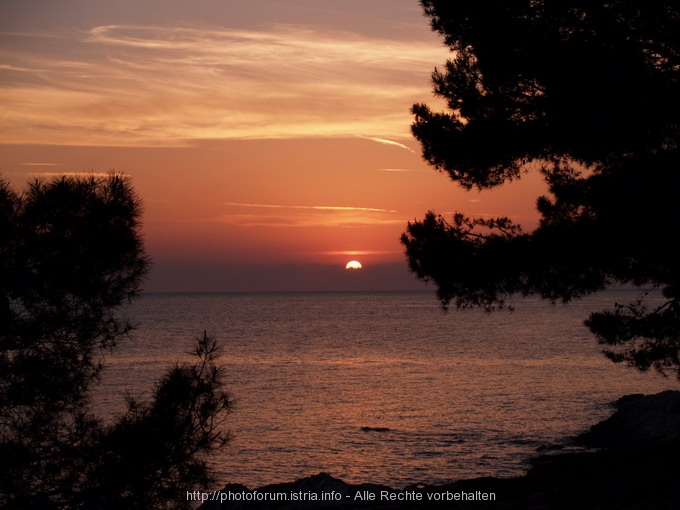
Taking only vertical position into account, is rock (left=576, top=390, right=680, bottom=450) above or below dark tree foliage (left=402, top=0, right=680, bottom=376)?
below

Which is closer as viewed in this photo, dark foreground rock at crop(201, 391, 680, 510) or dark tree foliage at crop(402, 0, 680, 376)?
dark foreground rock at crop(201, 391, 680, 510)

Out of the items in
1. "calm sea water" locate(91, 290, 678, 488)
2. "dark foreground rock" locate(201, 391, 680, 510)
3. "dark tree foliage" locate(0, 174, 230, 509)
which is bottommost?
"calm sea water" locate(91, 290, 678, 488)

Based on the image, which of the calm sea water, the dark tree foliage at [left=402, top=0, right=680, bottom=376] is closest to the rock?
the calm sea water

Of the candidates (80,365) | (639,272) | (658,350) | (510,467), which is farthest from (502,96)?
(510,467)

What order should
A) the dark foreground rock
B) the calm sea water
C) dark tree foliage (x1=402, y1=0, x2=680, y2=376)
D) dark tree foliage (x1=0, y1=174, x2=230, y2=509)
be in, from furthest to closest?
the calm sea water < dark tree foliage (x1=402, y1=0, x2=680, y2=376) < dark tree foliage (x1=0, y1=174, x2=230, y2=509) < the dark foreground rock

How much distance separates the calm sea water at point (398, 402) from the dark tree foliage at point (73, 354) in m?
6.57

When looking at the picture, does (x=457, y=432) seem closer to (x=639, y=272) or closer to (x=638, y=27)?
(x=639, y=272)

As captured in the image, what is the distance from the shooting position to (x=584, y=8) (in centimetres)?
1136

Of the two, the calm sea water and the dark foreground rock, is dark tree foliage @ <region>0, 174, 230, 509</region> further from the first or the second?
the calm sea water

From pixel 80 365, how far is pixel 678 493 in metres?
7.70

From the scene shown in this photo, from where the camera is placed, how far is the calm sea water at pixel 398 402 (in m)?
25.1

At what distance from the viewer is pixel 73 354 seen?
10.0 m

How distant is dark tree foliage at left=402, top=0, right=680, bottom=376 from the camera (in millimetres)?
11047

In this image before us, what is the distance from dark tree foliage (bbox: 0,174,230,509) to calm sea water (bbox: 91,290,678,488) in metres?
6.57
